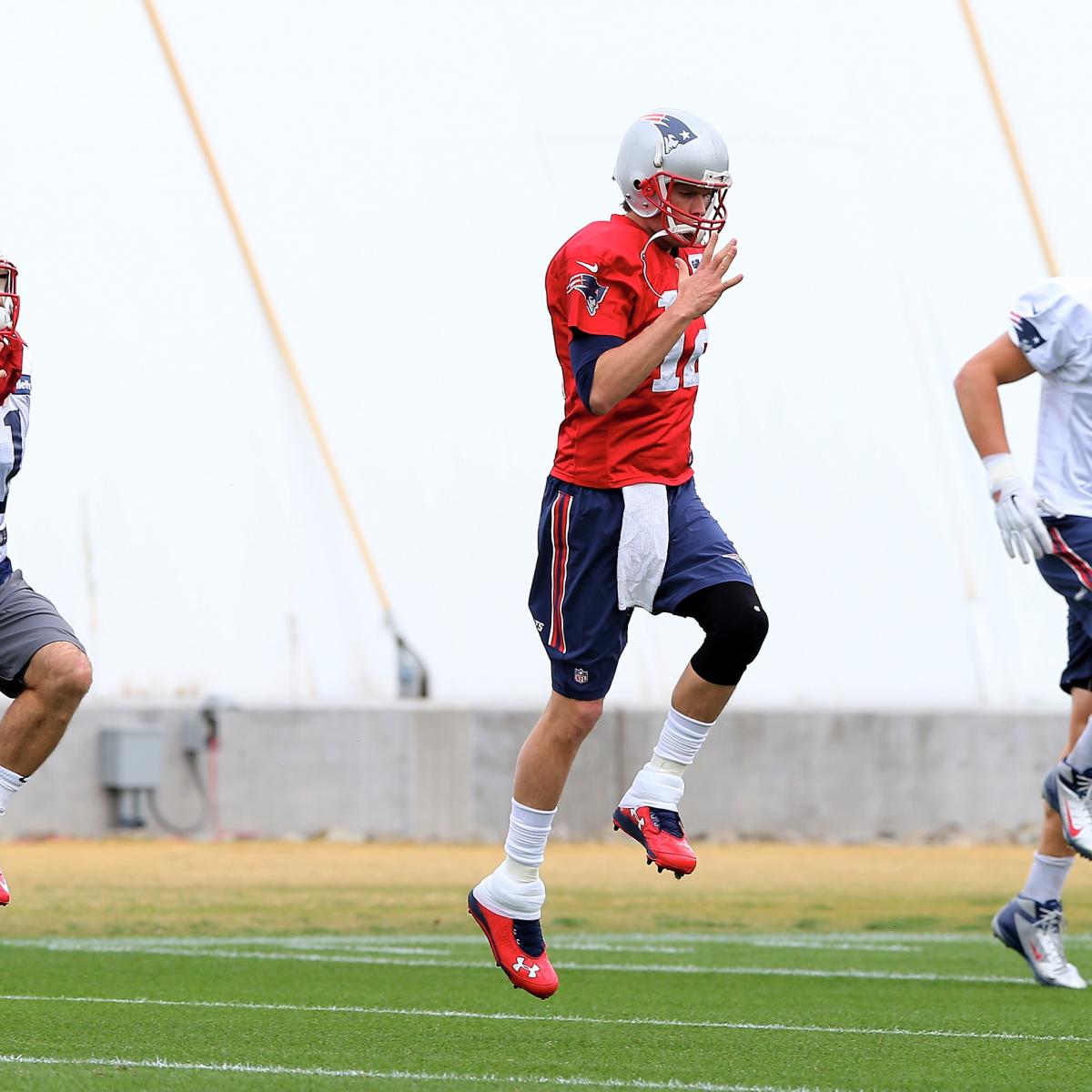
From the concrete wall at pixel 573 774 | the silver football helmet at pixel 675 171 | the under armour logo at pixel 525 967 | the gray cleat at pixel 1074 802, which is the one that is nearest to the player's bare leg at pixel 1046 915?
the gray cleat at pixel 1074 802

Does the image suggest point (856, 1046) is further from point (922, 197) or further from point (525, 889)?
point (922, 197)

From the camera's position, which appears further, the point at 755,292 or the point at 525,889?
the point at 755,292

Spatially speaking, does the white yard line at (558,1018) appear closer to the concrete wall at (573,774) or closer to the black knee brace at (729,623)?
the black knee brace at (729,623)

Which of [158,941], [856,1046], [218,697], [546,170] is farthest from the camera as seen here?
[546,170]

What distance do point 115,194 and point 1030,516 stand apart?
12459 millimetres

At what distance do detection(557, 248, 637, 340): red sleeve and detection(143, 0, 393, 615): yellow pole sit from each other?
12.6m

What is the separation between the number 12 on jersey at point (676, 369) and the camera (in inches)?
233

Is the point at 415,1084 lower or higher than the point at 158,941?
higher

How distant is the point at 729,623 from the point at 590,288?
3.06 feet

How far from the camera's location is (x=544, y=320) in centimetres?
1902

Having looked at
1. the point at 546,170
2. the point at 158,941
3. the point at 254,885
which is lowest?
the point at 254,885

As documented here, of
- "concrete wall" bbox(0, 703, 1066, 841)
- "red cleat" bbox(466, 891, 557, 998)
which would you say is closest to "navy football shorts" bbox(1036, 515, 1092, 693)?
"red cleat" bbox(466, 891, 557, 998)

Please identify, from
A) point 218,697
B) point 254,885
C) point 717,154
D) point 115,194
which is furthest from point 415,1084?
point 115,194

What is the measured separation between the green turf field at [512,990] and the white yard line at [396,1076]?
0.02 metres
